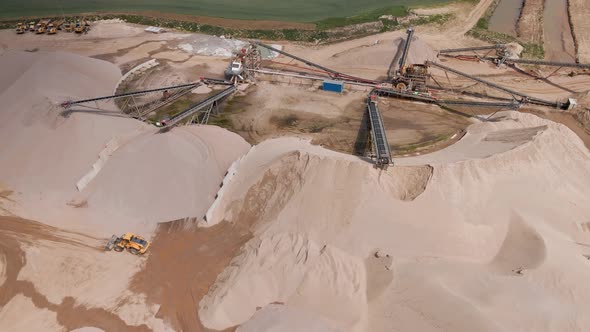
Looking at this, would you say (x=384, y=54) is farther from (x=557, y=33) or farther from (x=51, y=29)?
(x=51, y=29)

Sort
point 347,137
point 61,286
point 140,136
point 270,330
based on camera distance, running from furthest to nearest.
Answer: point 347,137 → point 140,136 → point 61,286 → point 270,330

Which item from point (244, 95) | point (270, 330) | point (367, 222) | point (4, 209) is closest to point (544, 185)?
point (367, 222)

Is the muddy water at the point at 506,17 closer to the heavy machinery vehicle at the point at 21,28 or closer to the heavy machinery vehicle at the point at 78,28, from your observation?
the heavy machinery vehicle at the point at 78,28

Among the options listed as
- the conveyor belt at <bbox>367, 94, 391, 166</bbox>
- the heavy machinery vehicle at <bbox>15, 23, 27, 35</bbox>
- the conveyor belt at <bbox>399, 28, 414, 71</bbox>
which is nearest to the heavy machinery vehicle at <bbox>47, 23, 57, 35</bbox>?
the heavy machinery vehicle at <bbox>15, 23, 27, 35</bbox>

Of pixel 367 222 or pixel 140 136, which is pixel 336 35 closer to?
pixel 140 136

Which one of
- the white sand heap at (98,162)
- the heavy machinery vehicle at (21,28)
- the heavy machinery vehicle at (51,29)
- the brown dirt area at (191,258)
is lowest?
the brown dirt area at (191,258)

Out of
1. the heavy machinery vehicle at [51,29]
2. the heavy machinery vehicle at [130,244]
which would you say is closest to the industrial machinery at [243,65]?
the heavy machinery vehicle at [130,244]

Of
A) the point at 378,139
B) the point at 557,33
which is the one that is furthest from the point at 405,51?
the point at 557,33
